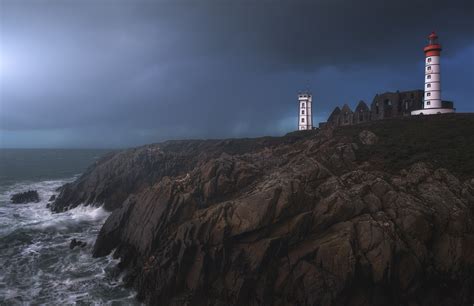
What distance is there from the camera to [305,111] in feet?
296

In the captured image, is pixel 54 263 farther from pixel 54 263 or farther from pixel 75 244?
pixel 75 244

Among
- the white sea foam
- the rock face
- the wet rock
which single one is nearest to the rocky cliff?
the white sea foam

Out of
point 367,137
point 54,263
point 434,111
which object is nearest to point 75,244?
point 54,263

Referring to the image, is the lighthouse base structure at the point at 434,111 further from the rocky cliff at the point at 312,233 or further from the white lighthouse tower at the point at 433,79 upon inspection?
the rocky cliff at the point at 312,233

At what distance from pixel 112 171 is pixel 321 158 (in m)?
41.7

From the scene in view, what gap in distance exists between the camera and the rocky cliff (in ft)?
81.2

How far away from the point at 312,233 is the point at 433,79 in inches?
1954

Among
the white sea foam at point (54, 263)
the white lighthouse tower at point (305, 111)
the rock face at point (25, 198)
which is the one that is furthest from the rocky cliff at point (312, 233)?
the white lighthouse tower at point (305, 111)

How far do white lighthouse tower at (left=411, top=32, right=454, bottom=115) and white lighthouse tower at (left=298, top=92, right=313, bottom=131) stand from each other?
3052cm

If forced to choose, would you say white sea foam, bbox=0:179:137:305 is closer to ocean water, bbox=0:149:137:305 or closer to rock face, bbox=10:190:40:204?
ocean water, bbox=0:149:137:305

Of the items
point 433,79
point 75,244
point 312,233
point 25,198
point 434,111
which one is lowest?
point 75,244

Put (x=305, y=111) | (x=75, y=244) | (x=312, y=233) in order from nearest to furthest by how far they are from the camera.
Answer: (x=312, y=233) < (x=75, y=244) < (x=305, y=111)

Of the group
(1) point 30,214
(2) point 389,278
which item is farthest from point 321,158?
(1) point 30,214

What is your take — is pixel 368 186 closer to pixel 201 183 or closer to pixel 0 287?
pixel 201 183
